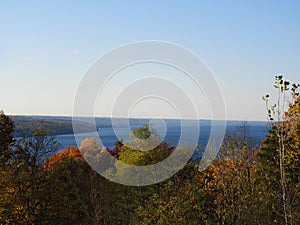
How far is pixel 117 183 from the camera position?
3203 centimetres

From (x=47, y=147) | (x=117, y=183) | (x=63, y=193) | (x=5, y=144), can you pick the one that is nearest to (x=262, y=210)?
(x=47, y=147)

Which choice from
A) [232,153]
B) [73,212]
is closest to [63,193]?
[73,212]

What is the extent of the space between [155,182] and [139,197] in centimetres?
171

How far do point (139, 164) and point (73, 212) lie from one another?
236 inches

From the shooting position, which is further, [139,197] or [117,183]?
[117,183]

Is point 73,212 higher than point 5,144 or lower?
lower

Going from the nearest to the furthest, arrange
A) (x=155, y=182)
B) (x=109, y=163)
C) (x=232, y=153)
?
(x=232, y=153) → (x=155, y=182) → (x=109, y=163)

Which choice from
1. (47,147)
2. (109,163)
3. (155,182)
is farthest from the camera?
(109,163)

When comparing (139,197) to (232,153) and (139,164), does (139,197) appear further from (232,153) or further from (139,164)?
(232,153)

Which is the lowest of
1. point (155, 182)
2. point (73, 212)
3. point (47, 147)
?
point (73, 212)

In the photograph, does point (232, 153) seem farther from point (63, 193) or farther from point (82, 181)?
point (82, 181)

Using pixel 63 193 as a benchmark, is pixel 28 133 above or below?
above

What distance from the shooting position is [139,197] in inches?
1148

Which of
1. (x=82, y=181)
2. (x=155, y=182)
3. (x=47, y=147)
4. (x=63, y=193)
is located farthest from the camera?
(x=82, y=181)
